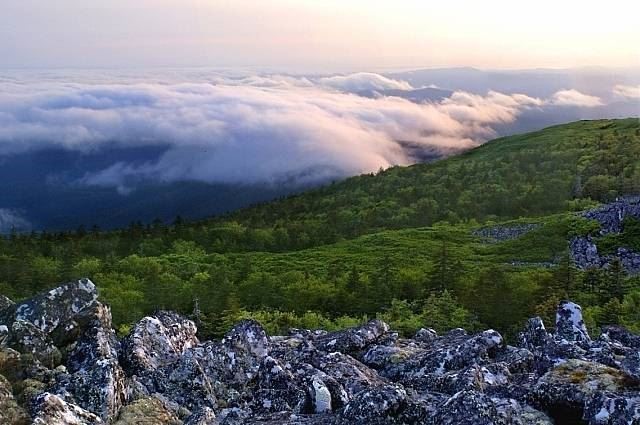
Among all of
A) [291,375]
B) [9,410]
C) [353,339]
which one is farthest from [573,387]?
[9,410]

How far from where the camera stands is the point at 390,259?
10050cm

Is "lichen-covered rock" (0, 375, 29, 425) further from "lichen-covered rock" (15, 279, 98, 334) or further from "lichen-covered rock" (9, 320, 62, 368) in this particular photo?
"lichen-covered rock" (15, 279, 98, 334)

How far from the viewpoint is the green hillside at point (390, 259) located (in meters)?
60.9

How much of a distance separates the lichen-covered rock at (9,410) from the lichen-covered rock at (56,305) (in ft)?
13.4

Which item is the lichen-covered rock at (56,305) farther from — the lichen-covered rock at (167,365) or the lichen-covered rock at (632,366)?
the lichen-covered rock at (632,366)

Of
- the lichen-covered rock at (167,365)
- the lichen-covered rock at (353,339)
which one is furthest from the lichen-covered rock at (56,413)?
the lichen-covered rock at (353,339)

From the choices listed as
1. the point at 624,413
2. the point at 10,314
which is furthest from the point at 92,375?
the point at 624,413

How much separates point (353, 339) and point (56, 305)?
32.4 feet

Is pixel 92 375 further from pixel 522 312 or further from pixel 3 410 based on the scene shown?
pixel 522 312

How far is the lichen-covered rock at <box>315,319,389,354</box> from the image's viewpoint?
24.5 metres

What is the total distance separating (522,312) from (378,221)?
10177 cm

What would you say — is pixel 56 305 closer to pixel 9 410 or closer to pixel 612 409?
pixel 9 410

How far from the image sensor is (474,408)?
12.9 metres

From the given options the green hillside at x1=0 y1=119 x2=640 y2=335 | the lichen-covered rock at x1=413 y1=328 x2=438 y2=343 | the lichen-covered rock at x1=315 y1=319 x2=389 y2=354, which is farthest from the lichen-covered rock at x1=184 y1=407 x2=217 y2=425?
the green hillside at x1=0 y1=119 x2=640 y2=335
